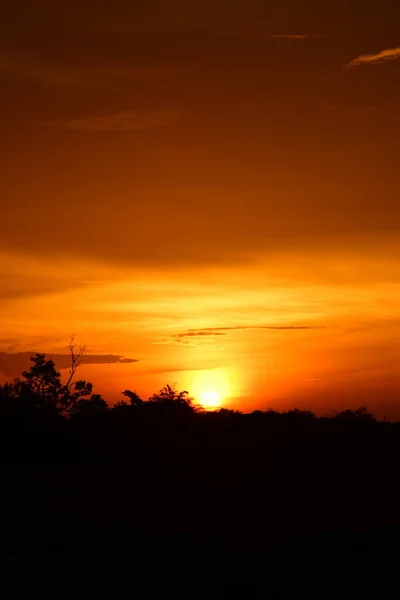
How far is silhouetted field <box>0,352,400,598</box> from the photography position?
13.6m

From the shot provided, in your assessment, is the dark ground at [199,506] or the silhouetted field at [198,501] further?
the silhouetted field at [198,501]

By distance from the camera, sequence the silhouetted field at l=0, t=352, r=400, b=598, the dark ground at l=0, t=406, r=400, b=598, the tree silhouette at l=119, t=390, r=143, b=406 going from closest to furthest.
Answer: the dark ground at l=0, t=406, r=400, b=598
the silhouetted field at l=0, t=352, r=400, b=598
the tree silhouette at l=119, t=390, r=143, b=406

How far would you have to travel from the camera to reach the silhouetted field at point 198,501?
1360cm

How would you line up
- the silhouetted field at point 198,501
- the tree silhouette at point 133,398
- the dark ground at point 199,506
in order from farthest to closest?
the tree silhouette at point 133,398 → the silhouetted field at point 198,501 → the dark ground at point 199,506

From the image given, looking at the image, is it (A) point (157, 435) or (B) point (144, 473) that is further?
(A) point (157, 435)

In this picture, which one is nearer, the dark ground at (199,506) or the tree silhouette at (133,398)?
the dark ground at (199,506)

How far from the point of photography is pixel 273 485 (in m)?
19.7

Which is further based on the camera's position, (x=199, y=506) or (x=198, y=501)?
(x=198, y=501)

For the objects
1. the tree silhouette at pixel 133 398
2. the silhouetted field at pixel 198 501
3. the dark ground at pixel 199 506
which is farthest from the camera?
the tree silhouette at pixel 133 398

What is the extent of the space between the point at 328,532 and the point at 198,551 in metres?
3.26

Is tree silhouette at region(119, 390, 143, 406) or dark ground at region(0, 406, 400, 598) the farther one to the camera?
tree silhouette at region(119, 390, 143, 406)

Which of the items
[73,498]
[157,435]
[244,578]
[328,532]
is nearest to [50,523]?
[73,498]

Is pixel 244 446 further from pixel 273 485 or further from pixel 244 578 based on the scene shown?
pixel 244 578

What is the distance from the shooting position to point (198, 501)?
1806 cm
